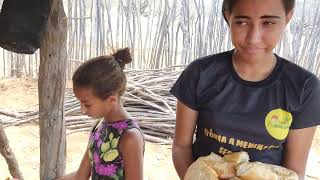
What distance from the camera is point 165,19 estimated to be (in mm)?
5660

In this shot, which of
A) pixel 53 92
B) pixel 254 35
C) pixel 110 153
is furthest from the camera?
pixel 53 92

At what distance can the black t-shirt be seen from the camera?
121 cm

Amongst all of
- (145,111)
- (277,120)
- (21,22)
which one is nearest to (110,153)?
(21,22)

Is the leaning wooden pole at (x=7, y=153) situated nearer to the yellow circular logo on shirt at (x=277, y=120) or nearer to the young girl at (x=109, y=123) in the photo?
the young girl at (x=109, y=123)

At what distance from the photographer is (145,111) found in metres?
5.16

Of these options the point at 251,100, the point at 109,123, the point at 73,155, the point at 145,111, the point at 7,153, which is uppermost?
the point at 251,100

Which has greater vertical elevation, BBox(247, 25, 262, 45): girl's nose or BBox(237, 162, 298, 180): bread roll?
BBox(247, 25, 262, 45): girl's nose

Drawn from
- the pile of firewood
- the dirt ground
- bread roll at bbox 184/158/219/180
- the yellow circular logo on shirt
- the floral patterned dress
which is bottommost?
the dirt ground

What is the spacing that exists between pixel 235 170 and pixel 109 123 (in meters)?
0.86

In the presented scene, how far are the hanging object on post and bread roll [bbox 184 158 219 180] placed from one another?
767 millimetres

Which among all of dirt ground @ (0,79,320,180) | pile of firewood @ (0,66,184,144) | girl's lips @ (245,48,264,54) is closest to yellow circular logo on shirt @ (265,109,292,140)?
girl's lips @ (245,48,264,54)

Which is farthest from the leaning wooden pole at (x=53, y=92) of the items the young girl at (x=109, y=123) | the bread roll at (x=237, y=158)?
the bread roll at (x=237, y=158)

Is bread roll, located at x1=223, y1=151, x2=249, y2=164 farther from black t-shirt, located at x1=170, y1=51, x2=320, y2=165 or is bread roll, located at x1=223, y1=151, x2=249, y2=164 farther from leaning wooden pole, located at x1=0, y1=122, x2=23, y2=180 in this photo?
leaning wooden pole, located at x1=0, y1=122, x2=23, y2=180

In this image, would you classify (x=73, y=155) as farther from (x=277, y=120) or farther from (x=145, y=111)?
(x=277, y=120)
